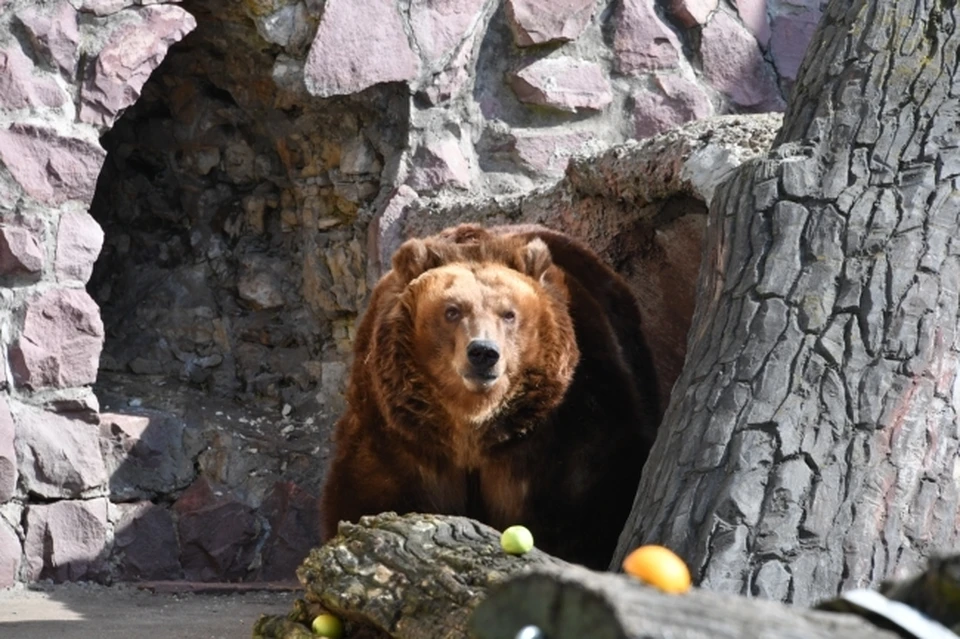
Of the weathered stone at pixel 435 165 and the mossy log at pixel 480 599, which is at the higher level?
the weathered stone at pixel 435 165

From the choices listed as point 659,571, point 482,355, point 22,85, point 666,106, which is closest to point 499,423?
point 482,355

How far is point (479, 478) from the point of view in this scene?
4.73 meters

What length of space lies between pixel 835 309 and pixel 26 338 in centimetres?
352

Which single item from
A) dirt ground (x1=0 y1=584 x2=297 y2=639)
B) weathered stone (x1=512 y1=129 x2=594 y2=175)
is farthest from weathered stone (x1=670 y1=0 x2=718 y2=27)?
dirt ground (x1=0 y1=584 x2=297 y2=639)

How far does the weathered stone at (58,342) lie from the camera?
5680 mm

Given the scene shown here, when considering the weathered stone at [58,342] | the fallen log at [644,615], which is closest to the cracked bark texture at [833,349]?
the fallen log at [644,615]

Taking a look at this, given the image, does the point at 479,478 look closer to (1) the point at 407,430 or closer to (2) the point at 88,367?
(1) the point at 407,430

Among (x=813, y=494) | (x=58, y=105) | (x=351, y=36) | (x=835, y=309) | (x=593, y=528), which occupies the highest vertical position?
(x=351, y=36)

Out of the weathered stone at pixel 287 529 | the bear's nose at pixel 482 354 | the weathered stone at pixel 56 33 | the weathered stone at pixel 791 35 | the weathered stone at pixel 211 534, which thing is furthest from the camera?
the weathered stone at pixel 791 35

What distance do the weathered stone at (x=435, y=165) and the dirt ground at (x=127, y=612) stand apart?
1.93 meters

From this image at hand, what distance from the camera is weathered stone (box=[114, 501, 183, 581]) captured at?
605 cm

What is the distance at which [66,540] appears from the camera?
5785 mm

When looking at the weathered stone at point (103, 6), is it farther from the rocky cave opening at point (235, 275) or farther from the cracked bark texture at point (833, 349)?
the cracked bark texture at point (833, 349)

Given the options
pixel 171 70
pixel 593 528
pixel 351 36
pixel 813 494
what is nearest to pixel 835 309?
pixel 813 494
